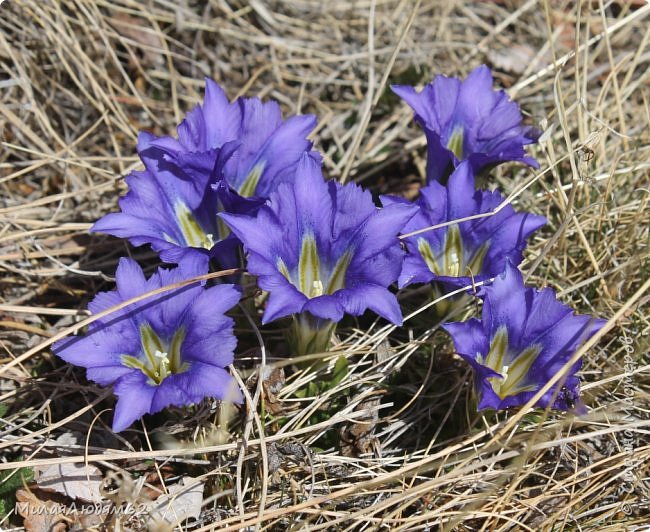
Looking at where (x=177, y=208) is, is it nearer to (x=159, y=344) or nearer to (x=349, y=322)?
(x=159, y=344)

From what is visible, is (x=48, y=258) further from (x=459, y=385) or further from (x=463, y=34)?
(x=463, y=34)

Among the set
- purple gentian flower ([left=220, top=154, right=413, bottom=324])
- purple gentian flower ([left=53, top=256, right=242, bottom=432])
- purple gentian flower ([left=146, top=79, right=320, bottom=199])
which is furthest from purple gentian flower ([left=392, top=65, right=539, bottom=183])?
purple gentian flower ([left=53, top=256, right=242, bottom=432])

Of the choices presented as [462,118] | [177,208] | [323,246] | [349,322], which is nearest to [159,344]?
[177,208]

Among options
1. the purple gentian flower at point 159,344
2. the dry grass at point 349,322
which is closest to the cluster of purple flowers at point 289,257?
the purple gentian flower at point 159,344

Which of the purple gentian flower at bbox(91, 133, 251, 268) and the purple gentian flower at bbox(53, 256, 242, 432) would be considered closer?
the purple gentian flower at bbox(53, 256, 242, 432)

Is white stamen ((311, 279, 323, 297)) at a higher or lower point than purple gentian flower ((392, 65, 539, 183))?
Result: lower

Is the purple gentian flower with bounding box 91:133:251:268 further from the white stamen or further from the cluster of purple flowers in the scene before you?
the white stamen
